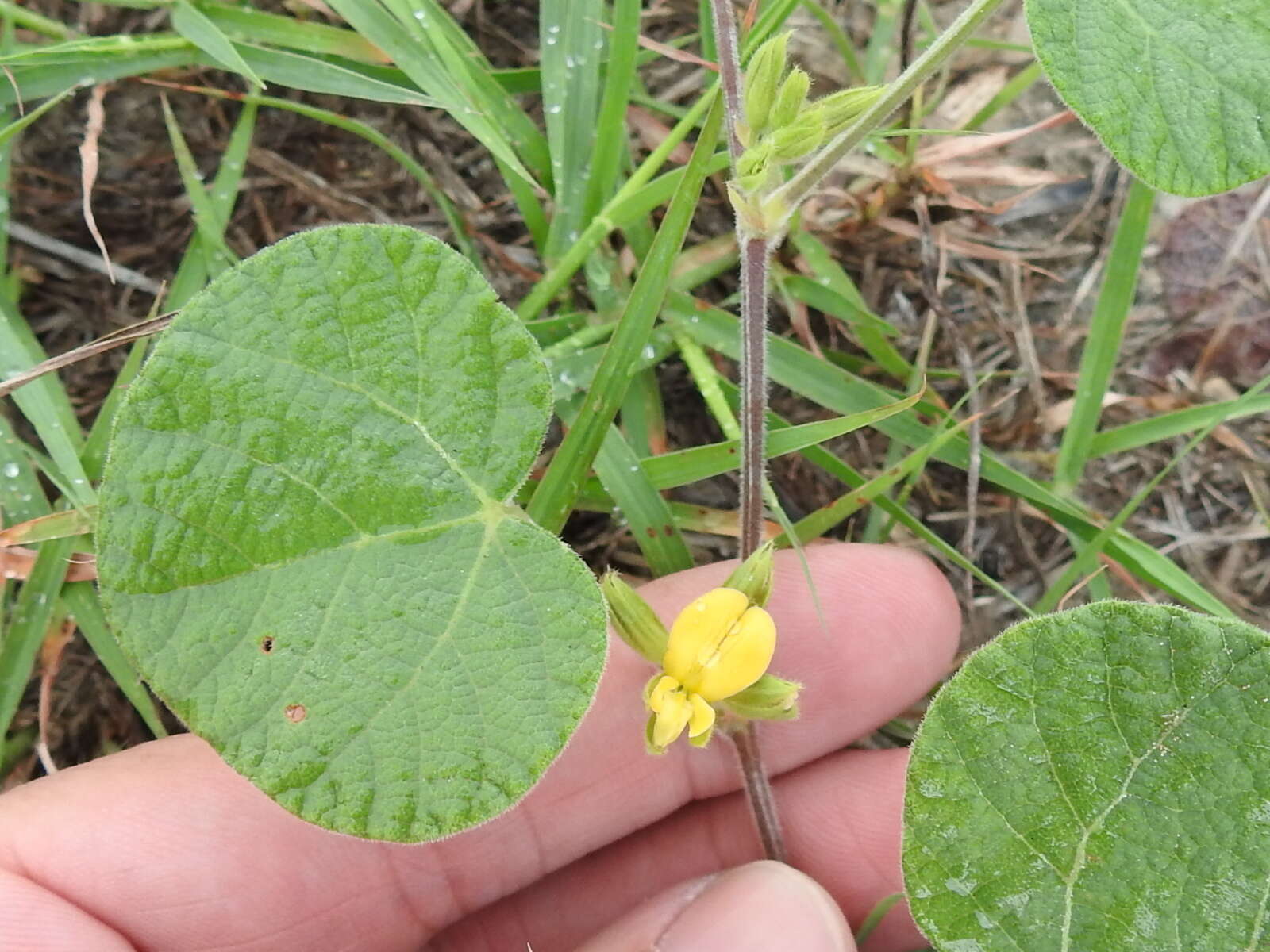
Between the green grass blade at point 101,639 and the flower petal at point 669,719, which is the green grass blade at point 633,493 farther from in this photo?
the green grass blade at point 101,639

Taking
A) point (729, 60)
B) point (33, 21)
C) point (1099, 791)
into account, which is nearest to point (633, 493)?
point (729, 60)

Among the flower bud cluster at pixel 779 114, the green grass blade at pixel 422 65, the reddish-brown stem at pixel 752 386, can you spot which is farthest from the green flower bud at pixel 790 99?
the green grass blade at pixel 422 65

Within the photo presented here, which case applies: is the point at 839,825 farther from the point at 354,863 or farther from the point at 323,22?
the point at 323,22

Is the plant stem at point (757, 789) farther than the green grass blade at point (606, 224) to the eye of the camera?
No

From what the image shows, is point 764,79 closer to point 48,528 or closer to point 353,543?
point 353,543

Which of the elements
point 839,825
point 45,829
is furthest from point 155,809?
point 839,825

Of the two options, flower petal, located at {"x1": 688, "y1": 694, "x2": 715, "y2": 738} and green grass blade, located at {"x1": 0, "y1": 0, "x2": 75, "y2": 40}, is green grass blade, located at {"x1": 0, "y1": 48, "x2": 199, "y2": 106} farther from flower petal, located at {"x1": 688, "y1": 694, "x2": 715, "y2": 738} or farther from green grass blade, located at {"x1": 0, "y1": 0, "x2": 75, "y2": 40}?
flower petal, located at {"x1": 688, "y1": 694, "x2": 715, "y2": 738}

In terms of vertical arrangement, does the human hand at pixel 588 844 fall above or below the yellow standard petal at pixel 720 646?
below
